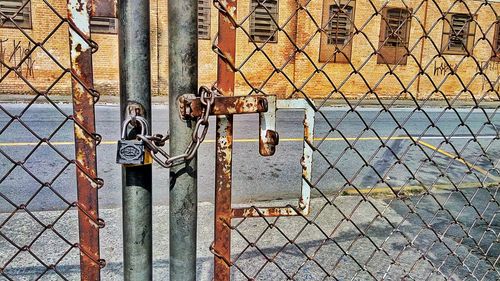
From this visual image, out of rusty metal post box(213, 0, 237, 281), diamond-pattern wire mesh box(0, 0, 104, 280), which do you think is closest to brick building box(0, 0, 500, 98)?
diamond-pattern wire mesh box(0, 0, 104, 280)

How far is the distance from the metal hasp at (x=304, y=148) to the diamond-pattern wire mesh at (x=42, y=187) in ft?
1.64

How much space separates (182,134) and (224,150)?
6.3 inches

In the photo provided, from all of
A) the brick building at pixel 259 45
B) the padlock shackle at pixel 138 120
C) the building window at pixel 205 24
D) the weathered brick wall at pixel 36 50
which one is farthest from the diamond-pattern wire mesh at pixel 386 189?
the weathered brick wall at pixel 36 50

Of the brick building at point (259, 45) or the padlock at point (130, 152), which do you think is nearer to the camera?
the padlock at point (130, 152)

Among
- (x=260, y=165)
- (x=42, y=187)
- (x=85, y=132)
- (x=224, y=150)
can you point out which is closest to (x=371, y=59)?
(x=260, y=165)

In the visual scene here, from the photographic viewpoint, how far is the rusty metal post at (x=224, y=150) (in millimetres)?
1309

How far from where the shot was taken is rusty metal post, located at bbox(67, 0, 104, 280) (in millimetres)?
1228

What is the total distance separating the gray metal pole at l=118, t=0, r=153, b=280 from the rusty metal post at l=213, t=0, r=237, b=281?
216mm

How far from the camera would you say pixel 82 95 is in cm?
127

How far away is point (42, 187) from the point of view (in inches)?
59.9

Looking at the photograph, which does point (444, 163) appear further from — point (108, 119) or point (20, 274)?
point (108, 119)

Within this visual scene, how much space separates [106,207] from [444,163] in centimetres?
539

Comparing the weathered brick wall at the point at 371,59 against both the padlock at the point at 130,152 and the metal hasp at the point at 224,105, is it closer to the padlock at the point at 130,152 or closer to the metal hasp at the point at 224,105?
the metal hasp at the point at 224,105

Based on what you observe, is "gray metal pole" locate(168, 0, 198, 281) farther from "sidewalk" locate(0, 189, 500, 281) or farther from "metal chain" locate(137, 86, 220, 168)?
"sidewalk" locate(0, 189, 500, 281)
